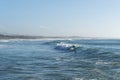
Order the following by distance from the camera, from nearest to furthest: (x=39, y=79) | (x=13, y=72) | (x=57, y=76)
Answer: (x=39, y=79) < (x=57, y=76) < (x=13, y=72)

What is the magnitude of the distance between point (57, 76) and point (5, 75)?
301 centimetres

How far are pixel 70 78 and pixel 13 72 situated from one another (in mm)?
4086

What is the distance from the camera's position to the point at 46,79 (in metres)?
17.0

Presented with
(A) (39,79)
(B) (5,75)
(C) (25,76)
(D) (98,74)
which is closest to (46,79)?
(A) (39,79)

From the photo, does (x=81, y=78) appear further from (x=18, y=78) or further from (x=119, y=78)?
(x=18, y=78)

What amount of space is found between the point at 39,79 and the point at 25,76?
125cm

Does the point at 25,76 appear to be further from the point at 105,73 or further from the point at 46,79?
the point at 105,73

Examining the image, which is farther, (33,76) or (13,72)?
(13,72)

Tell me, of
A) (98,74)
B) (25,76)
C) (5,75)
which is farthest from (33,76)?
(98,74)

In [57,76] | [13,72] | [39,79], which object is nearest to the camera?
[39,79]

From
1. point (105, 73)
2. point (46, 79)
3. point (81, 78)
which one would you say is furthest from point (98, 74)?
point (46, 79)

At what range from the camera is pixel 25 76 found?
17859mm

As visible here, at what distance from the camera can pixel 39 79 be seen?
1695 centimetres

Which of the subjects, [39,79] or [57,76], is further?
[57,76]
